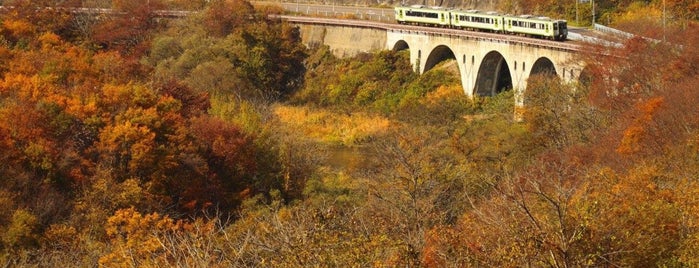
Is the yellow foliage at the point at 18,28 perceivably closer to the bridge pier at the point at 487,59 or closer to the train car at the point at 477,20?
the bridge pier at the point at 487,59

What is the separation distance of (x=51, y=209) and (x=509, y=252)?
17098 mm

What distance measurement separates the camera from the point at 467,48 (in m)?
54.2

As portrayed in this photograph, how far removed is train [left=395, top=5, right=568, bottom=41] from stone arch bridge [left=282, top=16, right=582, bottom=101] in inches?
36.0

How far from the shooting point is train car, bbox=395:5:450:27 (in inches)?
2328

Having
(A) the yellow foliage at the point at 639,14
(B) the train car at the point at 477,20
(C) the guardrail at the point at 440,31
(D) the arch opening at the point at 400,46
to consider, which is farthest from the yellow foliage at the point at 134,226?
(D) the arch opening at the point at 400,46

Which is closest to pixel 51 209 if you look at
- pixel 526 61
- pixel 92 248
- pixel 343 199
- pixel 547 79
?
pixel 92 248

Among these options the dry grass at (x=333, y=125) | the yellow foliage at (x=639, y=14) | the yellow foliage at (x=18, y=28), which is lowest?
the dry grass at (x=333, y=125)

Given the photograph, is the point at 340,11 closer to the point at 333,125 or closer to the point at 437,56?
the point at 437,56

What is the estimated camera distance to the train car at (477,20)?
2122 inches

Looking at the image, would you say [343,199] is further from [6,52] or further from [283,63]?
[283,63]

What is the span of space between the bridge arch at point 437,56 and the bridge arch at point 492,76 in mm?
3945

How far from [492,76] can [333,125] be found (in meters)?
8.61

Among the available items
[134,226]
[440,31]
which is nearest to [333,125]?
[440,31]

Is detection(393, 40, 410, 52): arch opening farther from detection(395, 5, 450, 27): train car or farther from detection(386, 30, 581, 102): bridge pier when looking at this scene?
detection(395, 5, 450, 27): train car
